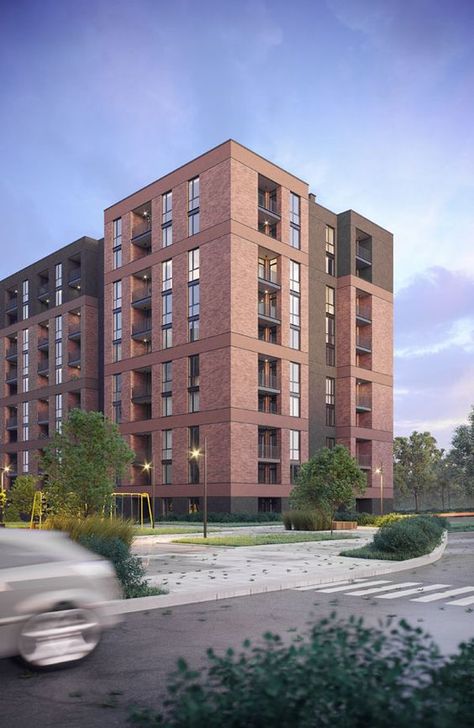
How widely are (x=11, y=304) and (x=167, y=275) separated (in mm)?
32007

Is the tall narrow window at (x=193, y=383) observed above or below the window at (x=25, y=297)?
below

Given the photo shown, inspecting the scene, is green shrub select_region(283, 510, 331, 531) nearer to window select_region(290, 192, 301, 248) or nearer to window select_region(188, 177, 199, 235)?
window select_region(188, 177, 199, 235)

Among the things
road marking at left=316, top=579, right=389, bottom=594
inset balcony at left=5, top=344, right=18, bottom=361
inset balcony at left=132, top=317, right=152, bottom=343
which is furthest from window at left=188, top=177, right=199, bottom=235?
road marking at left=316, top=579, right=389, bottom=594

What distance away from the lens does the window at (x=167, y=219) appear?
192 ft

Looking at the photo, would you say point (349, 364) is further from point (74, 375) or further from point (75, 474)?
point (75, 474)

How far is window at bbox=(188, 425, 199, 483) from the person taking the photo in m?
53.7

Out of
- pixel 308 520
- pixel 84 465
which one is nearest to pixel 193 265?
pixel 308 520

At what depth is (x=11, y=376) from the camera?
8269cm

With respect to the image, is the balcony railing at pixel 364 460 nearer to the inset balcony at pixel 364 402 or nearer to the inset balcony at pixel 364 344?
the inset balcony at pixel 364 402

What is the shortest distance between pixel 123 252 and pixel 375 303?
24388 millimetres

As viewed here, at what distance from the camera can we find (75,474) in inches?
1240

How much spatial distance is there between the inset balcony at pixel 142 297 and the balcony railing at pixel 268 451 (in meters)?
16.0

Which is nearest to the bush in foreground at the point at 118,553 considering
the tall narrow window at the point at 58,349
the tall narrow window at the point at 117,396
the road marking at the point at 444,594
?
the road marking at the point at 444,594

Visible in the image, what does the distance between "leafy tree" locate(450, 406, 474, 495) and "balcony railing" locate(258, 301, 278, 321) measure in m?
37.4
